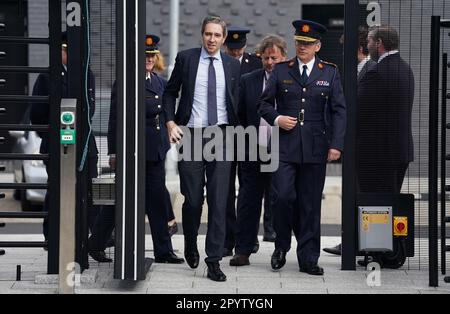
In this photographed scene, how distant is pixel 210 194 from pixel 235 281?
0.71m

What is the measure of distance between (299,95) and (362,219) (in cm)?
115

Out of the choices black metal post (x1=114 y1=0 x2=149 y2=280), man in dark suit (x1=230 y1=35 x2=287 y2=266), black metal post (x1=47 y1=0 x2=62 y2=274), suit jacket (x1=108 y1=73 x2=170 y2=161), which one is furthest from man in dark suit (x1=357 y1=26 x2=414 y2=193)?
black metal post (x1=47 y1=0 x2=62 y2=274)

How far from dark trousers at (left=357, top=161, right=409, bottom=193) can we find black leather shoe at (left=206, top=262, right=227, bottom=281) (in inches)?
58.4

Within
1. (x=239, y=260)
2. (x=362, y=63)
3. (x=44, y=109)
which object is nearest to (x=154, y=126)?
(x=44, y=109)

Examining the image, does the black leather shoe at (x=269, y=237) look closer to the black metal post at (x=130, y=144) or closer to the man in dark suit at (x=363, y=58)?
the man in dark suit at (x=363, y=58)

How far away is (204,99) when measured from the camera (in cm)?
966

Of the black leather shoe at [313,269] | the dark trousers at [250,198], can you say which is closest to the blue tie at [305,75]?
Answer: the dark trousers at [250,198]

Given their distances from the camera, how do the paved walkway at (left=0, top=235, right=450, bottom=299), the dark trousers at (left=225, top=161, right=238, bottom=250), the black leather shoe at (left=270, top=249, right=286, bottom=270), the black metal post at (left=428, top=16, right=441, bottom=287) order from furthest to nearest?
1. the dark trousers at (left=225, top=161, right=238, bottom=250)
2. the black leather shoe at (left=270, top=249, right=286, bottom=270)
3. the paved walkway at (left=0, top=235, right=450, bottom=299)
4. the black metal post at (left=428, top=16, right=441, bottom=287)

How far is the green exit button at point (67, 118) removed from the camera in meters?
8.56

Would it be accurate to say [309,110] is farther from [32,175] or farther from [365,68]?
[32,175]

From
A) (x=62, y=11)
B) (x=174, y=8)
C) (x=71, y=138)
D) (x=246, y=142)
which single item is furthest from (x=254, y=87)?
(x=174, y=8)

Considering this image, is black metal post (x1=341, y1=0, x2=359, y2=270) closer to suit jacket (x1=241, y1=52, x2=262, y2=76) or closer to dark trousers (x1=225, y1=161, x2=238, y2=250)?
dark trousers (x1=225, y1=161, x2=238, y2=250)

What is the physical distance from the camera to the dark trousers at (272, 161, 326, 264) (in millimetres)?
9852

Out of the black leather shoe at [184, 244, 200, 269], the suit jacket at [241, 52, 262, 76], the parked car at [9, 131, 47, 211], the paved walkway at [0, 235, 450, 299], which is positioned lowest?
the paved walkway at [0, 235, 450, 299]
